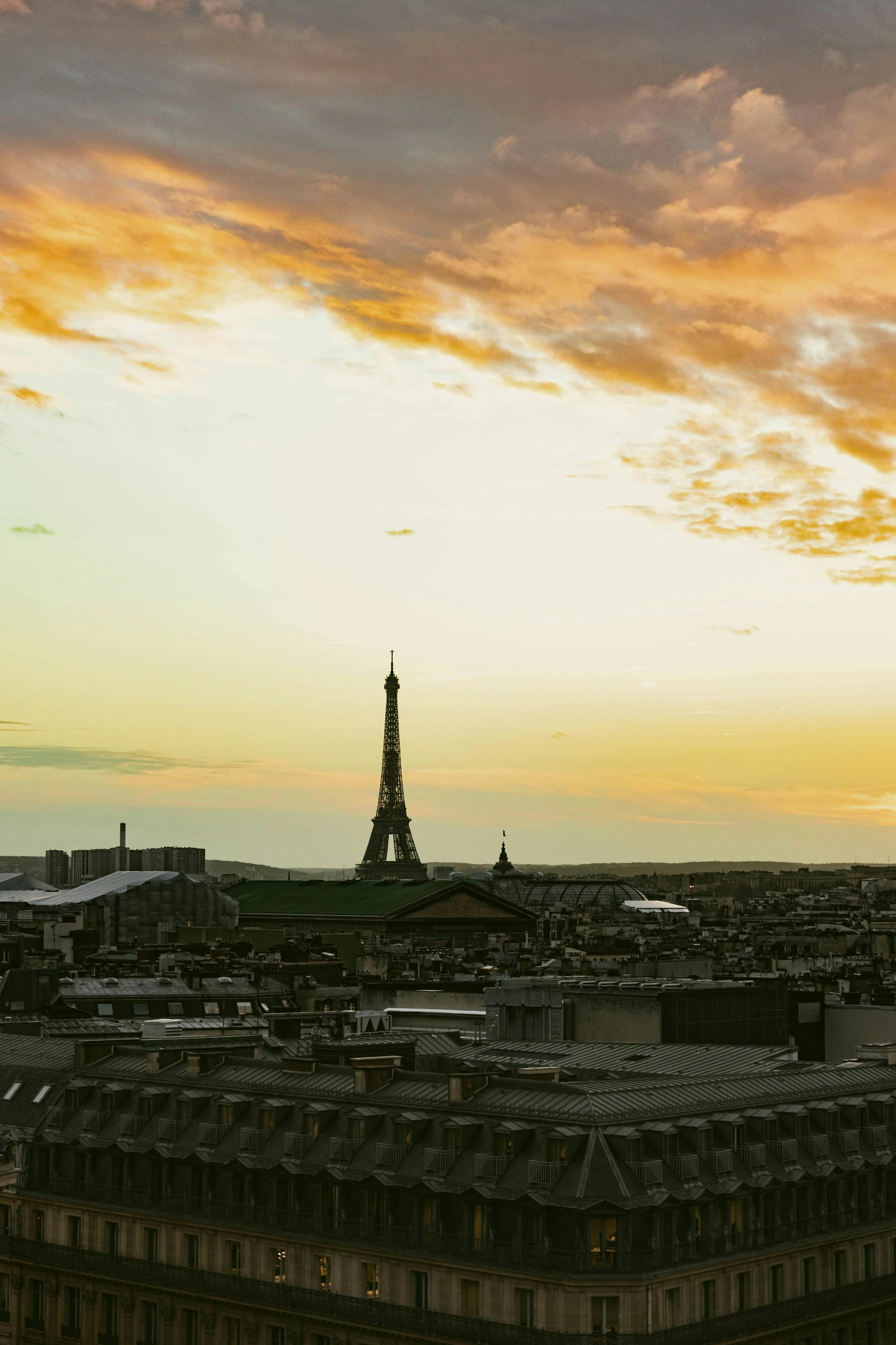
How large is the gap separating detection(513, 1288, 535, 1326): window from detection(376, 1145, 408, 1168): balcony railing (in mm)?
4543

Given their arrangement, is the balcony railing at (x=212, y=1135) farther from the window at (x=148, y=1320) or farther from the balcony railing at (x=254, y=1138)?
the window at (x=148, y=1320)

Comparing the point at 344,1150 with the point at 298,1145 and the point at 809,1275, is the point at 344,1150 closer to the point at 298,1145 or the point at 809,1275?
the point at 298,1145

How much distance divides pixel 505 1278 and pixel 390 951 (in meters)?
127

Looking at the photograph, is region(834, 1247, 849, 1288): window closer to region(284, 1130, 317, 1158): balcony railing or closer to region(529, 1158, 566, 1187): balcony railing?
region(529, 1158, 566, 1187): balcony railing

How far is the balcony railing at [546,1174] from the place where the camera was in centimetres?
4084

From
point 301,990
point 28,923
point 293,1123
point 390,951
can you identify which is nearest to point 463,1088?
point 293,1123

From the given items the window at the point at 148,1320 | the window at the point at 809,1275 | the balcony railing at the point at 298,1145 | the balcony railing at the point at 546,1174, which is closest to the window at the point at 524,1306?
the balcony railing at the point at 546,1174

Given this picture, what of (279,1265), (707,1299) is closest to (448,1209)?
(279,1265)

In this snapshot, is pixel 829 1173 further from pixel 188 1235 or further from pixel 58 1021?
pixel 58 1021

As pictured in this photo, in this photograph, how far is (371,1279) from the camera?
143 ft

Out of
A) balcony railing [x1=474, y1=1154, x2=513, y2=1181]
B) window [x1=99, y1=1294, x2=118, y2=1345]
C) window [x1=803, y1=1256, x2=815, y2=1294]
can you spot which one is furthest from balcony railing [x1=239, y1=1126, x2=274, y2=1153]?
window [x1=803, y1=1256, x2=815, y2=1294]

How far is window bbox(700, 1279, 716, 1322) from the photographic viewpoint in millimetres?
41406

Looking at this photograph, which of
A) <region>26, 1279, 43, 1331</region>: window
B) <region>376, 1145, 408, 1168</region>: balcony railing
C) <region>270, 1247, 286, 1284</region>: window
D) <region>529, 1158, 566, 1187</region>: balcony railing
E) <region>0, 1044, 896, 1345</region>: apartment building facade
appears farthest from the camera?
<region>26, 1279, 43, 1331</region>: window

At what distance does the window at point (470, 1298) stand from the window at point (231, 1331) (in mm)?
6894
